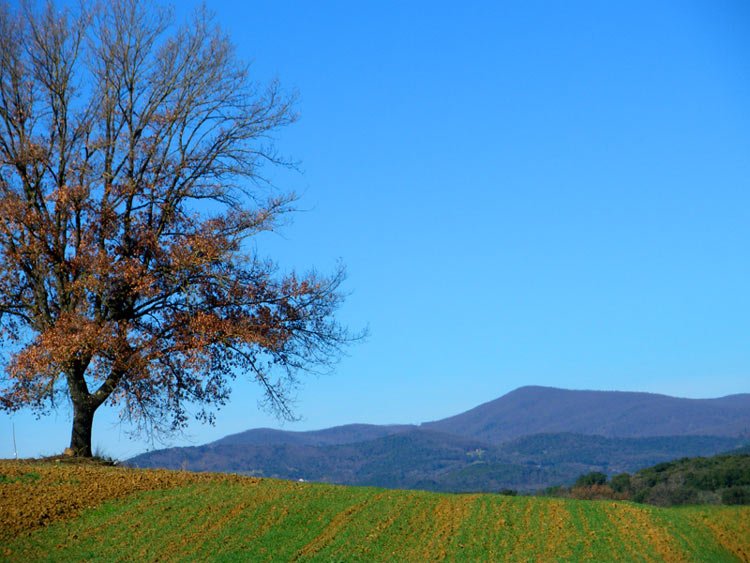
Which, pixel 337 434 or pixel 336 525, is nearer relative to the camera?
pixel 336 525

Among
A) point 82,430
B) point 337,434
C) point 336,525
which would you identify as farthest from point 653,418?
point 336,525

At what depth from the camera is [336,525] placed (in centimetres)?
1639

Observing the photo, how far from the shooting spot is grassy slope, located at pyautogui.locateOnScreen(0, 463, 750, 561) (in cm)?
1490

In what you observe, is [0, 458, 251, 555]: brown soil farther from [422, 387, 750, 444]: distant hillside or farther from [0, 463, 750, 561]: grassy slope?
[422, 387, 750, 444]: distant hillside

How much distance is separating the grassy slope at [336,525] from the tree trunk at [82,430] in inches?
144

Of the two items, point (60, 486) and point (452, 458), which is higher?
point (452, 458)

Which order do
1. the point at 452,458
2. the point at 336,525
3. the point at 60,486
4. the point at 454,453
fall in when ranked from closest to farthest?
1. the point at 336,525
2. the point at 60,486
3. the point at 452,458
4. the point at 454,453

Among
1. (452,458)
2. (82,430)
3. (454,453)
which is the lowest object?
(82,430)

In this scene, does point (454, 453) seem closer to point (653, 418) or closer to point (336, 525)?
point (653, 418)

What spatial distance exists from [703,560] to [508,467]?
69.1m

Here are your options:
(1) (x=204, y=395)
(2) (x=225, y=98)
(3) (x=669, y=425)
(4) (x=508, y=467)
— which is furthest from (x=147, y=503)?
(3) (x=669, y=425)

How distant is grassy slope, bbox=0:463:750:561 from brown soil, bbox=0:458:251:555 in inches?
1.8

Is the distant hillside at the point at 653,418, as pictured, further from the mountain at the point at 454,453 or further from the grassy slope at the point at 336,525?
the grassy slope at the point at 336,525

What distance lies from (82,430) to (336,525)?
32.9ft
